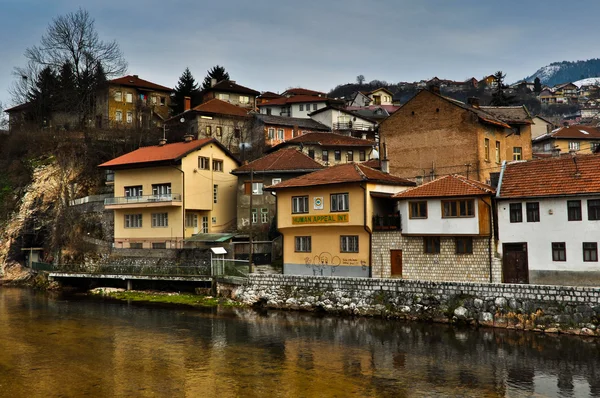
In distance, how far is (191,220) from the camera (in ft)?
153

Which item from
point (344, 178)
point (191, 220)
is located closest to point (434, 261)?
point (344, 178)

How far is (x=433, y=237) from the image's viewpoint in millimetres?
30484

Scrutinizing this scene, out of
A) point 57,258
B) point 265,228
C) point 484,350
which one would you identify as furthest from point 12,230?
point 484,350

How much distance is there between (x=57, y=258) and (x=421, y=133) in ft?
107

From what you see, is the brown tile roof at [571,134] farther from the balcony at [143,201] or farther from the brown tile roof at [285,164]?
the balcony at [143,201]

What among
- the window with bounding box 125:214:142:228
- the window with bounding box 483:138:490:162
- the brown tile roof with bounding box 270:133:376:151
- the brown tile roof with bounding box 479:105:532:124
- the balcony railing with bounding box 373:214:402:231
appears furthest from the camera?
the brown tile roof with bounding box 270:133:376:151

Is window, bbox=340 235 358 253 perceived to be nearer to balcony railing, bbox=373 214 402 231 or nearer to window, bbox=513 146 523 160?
balcony railing, bbox=373 214 402 231

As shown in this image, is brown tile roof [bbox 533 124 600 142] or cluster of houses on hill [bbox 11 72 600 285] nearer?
cluster of houses on hill [bbox 11 72 600 285]

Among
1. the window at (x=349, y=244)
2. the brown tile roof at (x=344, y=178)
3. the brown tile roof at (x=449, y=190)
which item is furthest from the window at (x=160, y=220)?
the brown tile roof at (x=449, y=190)

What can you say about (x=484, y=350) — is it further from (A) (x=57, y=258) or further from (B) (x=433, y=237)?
(A) (x=57, y=258)

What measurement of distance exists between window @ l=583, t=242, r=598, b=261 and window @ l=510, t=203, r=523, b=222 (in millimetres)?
3269

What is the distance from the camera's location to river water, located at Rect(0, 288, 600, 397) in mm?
17844

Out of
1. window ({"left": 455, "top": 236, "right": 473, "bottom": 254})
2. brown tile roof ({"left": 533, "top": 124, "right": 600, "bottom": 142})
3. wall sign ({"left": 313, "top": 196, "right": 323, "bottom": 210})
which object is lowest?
window ({"left": 455, "top": 236, "right": 473, "bottom": 254})

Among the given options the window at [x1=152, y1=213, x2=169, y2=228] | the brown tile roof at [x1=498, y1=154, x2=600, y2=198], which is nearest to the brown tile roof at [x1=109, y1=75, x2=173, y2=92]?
the window at [x1=152, y1=213, x2=169, y2=228]
